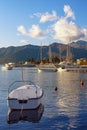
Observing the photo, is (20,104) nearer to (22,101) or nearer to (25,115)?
(22,101)

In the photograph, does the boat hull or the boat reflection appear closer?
the boat reflection

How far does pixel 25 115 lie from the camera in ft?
123

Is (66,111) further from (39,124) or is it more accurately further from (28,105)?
(39,124)

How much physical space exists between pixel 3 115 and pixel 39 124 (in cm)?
618

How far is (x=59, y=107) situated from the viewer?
43219mm

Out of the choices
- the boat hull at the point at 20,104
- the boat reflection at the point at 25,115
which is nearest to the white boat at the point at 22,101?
the boat hull at the point at 20,104

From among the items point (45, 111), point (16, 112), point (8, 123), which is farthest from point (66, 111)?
point (8, 123)

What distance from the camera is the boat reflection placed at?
3525 cm

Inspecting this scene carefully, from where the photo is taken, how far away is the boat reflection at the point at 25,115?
1388 inches

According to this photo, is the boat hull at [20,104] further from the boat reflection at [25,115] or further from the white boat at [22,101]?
the boat reflection at [25,115]

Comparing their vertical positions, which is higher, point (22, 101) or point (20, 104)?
point (22, 101)

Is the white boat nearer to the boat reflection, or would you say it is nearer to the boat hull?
the boat hull

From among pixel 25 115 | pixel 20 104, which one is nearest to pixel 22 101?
pixel 20 104

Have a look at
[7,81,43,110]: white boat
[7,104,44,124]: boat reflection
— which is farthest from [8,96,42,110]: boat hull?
[7,104,44,124]: boat reflection
